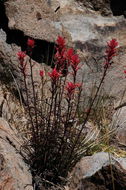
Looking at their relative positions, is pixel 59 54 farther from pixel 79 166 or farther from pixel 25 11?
pixel 25 11

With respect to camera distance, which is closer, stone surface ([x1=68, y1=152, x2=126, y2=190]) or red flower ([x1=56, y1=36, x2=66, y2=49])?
red flower ([x1=56, y1=36, x2=66, y2=49])

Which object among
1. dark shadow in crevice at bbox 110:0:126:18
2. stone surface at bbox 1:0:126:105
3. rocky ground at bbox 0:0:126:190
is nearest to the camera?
rocky ground at bbox 0:0:126:190

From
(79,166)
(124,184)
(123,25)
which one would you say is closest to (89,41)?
(123,25)

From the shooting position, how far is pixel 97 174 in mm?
3289

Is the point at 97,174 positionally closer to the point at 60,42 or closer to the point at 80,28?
the point at 60,42

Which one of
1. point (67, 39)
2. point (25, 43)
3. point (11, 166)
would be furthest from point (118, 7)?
point (11, 166)

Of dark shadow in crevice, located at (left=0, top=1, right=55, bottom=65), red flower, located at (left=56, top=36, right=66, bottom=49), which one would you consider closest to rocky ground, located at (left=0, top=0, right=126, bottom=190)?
dark shadow in crevice, located at (left=0, top=1, right=55, bottom=65)

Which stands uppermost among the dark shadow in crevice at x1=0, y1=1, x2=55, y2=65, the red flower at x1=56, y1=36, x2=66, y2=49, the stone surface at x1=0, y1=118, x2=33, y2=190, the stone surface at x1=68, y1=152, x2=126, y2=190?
the red flower at x1=56, y1=36, x2=66, y2=49

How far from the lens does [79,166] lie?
11.7 feet

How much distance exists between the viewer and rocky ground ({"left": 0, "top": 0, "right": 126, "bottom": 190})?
4.37m

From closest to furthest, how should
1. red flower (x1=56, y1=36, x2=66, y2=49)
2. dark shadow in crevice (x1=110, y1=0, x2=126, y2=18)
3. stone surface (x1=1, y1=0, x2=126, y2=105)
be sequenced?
red flower (x1=56, y1=36, x2=66, y2=49) → stone surface (x1=1, y1=0, x2=126, y2=105) → dark shadow in crevice (x1=110, y1=0, x2=126, y2=18)

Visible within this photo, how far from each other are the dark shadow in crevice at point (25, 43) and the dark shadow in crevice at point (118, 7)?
1.20m

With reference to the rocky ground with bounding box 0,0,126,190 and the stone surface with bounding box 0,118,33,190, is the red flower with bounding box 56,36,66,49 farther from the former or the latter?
the rocky ground with bounding box 0,0,126,190

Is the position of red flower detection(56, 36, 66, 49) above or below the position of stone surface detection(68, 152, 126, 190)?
above
